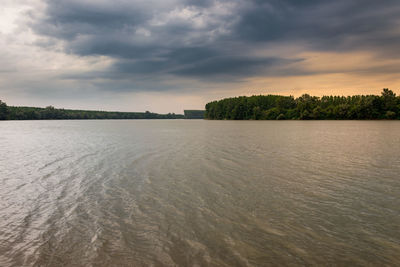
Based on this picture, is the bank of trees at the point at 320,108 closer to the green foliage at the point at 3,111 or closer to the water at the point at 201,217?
the water at the point at 201,217

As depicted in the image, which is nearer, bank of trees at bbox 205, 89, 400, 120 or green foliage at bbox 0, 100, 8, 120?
bank of trees at bbox 205, 89, 400, 120

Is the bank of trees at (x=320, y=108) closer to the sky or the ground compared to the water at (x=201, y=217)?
closer to the sky

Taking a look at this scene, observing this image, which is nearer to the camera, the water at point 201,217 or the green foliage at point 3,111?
the water at point 201,217

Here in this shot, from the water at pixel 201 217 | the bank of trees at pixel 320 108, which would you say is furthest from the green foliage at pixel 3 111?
the water at pixel 201 217

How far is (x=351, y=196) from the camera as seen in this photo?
8.95 meters

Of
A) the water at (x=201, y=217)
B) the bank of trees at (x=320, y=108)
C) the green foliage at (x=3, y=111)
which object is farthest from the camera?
the green foliage at (x=3, y=111)

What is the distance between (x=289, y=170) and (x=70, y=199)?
10859 mm

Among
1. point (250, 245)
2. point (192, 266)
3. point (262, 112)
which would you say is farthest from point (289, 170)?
point (262, 112)

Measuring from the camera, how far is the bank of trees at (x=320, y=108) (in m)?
120

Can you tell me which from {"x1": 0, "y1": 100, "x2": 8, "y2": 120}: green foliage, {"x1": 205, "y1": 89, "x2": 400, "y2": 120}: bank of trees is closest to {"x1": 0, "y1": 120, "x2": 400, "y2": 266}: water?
{"x1": 205, "y1": 89, "x2": 400, "y2": 120}: bank of trees

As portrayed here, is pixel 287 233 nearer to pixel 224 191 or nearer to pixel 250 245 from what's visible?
pixel 250 245

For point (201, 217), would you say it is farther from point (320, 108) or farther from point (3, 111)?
point (3, 111)

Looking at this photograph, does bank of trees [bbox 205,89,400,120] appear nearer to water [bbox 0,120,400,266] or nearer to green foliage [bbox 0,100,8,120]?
water [bbox 0,120,400,266]

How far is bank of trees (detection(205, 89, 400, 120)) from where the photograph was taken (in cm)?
12006
